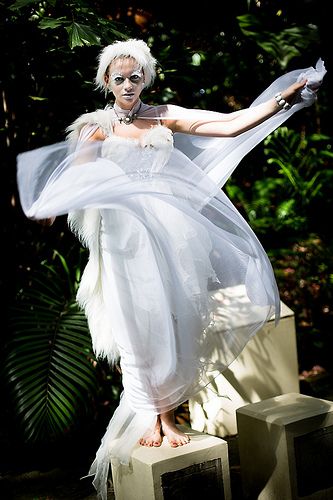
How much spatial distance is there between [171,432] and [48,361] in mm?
1210

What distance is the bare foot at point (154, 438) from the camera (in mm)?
2943

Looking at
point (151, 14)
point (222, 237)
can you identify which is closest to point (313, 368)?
point (222, 237)

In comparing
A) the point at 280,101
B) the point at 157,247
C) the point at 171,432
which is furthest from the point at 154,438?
the point at 280,101

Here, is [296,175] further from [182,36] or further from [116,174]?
[116,174]

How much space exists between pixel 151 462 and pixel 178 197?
1064 mm

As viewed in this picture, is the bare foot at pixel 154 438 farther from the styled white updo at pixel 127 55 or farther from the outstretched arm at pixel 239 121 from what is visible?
the styled white updo at pixel 127 55

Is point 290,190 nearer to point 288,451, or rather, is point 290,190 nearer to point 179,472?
point 288,451

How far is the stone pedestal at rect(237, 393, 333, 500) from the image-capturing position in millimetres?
2984

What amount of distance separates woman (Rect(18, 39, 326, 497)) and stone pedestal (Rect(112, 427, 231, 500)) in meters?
0.07

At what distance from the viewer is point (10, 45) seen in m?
4.37

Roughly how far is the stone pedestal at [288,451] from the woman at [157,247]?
0.35 metres

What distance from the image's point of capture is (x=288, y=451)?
2973mm

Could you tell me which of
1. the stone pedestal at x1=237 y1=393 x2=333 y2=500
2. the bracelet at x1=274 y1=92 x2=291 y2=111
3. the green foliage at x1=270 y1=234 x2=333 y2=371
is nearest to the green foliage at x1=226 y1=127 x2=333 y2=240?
the green foliage at x1=270 y1=234 x2=333 y2=371

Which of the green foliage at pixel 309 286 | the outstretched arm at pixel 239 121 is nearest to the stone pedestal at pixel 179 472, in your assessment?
the outstretched arm at pixel 239 121
